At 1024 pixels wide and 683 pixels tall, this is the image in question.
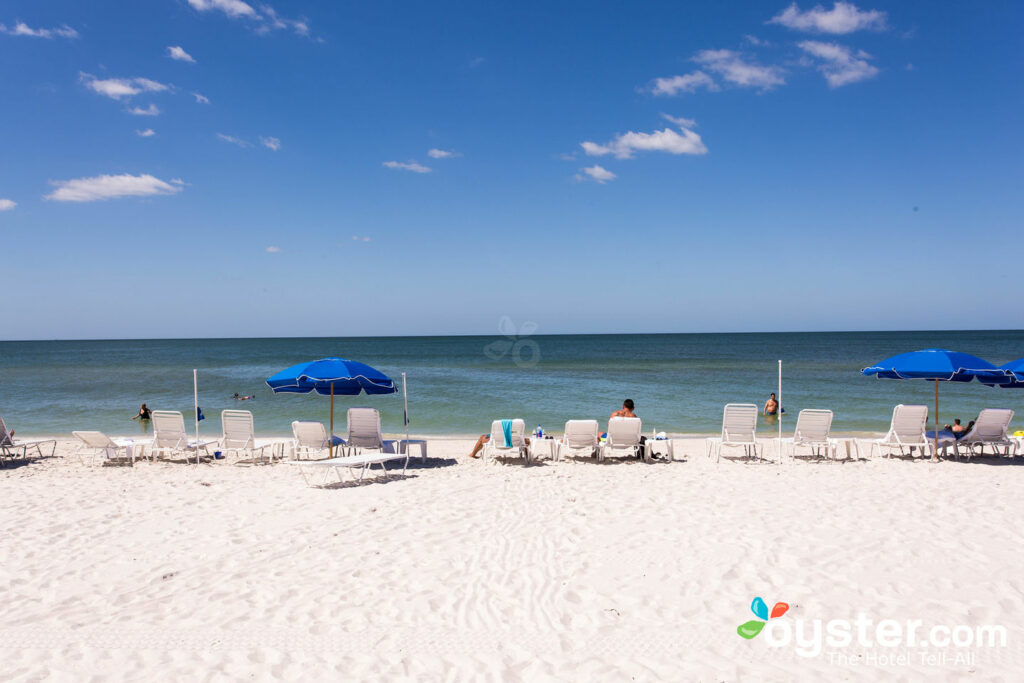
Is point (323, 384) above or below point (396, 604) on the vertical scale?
above

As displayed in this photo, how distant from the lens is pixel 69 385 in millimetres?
32500

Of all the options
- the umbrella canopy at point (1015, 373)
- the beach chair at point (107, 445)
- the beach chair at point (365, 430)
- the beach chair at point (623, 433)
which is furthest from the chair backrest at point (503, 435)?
the umbrella canopy at point (1015, 373)

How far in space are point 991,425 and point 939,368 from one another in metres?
1.47

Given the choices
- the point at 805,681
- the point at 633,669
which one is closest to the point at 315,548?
the point at 633,669

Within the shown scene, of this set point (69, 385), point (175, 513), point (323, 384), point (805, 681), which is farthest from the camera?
point (69, 385)

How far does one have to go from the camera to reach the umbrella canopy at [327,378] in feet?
28.9

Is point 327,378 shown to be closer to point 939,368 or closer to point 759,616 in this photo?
point 759,616

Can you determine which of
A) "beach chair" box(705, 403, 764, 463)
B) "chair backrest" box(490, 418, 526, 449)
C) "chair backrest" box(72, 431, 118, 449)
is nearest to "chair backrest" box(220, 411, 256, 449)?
"chair backrest" box(72, 431, 118, 449)

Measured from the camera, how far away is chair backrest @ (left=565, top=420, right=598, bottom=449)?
949 centimetres

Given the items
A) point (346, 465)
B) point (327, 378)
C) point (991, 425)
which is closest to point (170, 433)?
point (327, 378)

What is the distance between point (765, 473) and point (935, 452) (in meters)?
3.32

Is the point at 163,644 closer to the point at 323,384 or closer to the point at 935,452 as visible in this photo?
the point at 323,384

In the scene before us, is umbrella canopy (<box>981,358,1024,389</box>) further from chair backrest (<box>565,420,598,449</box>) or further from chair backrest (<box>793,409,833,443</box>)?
chair backrest (<box>565,420,598,449</box>)

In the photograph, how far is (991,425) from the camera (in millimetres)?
9234
